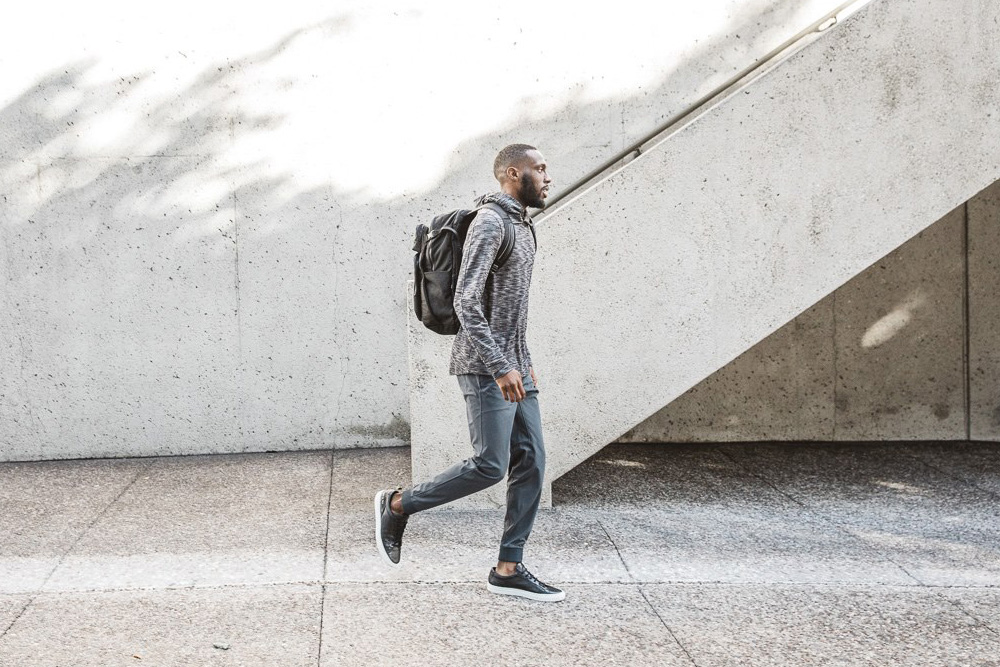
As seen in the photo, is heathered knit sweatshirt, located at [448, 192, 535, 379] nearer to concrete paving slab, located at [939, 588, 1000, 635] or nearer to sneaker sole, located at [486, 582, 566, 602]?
sneaker sole, located at [486, 582, 566, 602]

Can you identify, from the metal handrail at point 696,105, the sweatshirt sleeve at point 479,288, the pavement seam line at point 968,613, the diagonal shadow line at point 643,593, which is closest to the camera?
the diagonal shadow line at point 643,593

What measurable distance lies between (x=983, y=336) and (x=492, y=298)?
18.3ft

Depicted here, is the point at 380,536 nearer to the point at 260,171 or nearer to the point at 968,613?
the point at 968,613

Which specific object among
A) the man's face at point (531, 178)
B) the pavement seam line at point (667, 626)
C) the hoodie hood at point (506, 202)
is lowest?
the pavement seam line at point (667, 626)

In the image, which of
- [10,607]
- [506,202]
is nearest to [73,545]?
[10,607]

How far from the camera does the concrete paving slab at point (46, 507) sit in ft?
15.8

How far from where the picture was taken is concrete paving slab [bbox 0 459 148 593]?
15.8 feet

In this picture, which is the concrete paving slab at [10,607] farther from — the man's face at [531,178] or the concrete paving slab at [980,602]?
the concrete paving slab at [980,602]

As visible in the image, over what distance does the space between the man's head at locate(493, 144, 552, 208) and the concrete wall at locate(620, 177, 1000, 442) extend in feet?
13.6

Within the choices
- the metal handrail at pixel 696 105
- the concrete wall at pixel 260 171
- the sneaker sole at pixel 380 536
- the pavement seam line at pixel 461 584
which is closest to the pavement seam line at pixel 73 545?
the pavement seam line at pixel 461 584

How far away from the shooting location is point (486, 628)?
3.93 m

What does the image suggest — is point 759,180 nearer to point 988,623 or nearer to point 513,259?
point 513,259

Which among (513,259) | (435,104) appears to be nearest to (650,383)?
(513,259)

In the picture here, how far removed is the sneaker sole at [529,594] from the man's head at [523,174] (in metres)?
1.68
